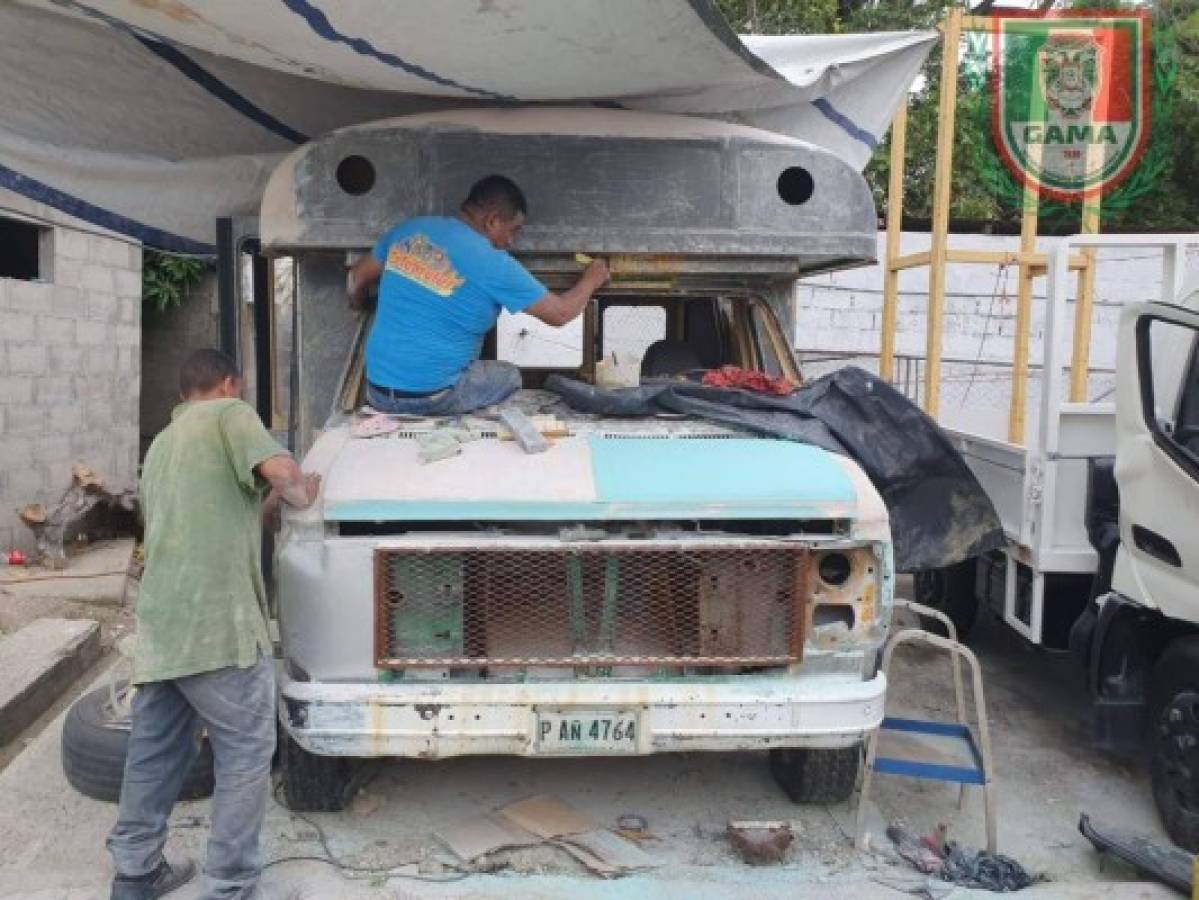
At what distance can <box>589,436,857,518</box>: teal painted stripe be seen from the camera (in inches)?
133

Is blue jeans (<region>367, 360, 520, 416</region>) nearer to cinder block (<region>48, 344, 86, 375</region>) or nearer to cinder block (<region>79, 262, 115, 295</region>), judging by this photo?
cinder block (<region>48, 344, 86, 375</region>)

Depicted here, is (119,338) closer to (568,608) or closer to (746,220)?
(746,220)

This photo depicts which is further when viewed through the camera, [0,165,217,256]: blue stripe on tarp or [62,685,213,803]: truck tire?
[0,165,217,256]: blue stripe on tarp

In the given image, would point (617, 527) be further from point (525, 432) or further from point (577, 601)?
point (525, 432)

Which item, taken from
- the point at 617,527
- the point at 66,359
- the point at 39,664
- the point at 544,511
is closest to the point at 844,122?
the point at 617,527

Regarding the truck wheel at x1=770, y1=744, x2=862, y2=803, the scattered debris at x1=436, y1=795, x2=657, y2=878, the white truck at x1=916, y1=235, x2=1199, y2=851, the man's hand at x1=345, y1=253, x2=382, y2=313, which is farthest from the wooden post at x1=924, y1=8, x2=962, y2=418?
the scattered debris at x1=436, y1=795, x2=657, y2=878

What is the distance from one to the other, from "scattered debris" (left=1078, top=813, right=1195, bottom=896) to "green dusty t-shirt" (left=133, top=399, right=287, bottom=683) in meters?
2.84

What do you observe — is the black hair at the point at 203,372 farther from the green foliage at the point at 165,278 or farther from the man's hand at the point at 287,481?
the green foliage at the point at 165,278

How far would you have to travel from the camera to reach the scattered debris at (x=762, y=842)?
146 inches

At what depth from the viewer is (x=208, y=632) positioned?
3.17 m

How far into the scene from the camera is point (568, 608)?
138 inches

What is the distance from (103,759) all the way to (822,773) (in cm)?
258

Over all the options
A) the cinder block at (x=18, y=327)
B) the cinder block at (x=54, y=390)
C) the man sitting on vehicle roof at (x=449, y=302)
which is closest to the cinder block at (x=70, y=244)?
the cinder block at (x=18, y=327)

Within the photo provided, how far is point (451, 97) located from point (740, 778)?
3.03 metres
